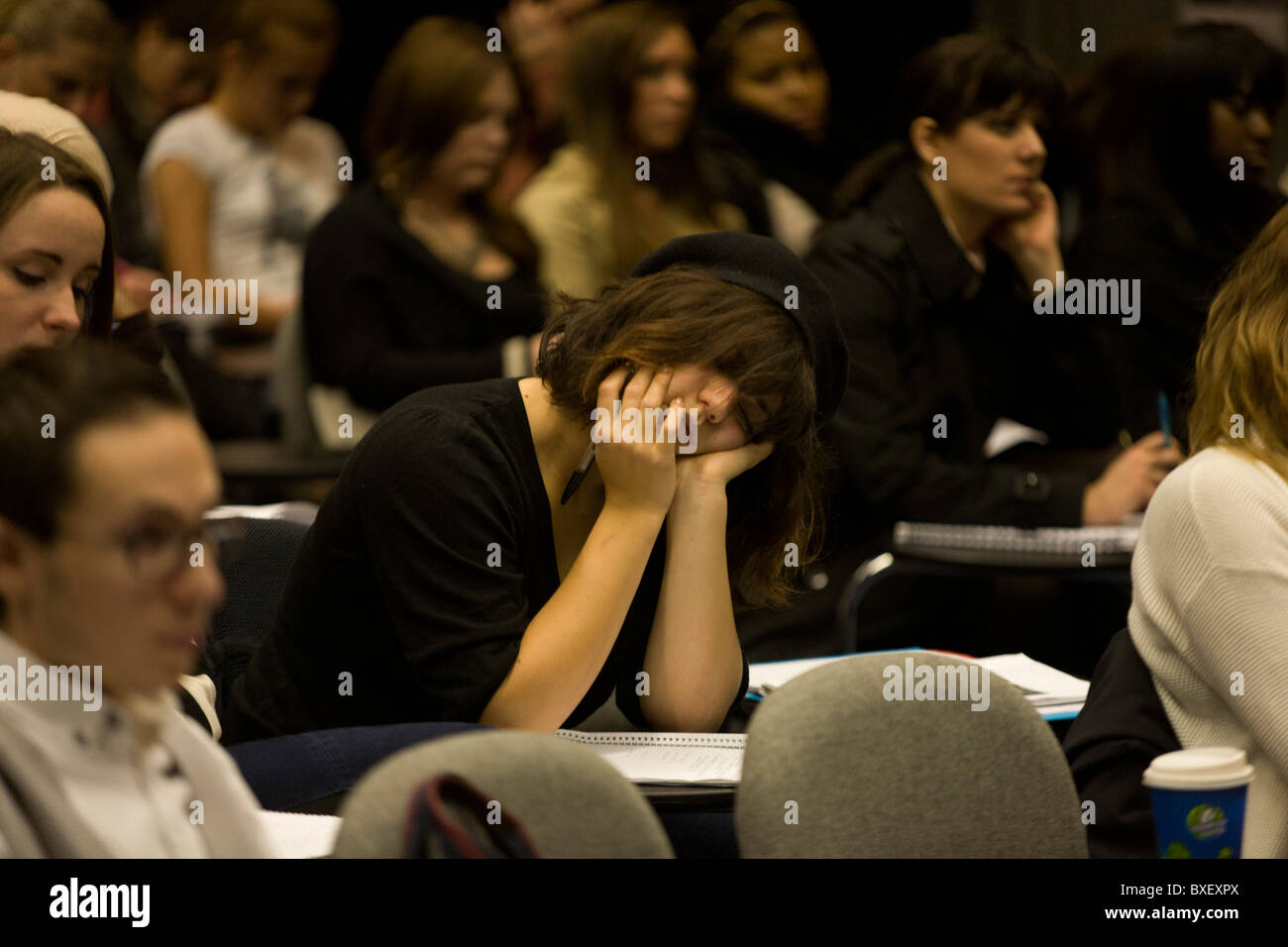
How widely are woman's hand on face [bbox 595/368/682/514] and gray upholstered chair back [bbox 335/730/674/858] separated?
656mm

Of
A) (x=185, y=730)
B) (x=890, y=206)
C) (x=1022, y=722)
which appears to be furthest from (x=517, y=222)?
(x=185, y=730)

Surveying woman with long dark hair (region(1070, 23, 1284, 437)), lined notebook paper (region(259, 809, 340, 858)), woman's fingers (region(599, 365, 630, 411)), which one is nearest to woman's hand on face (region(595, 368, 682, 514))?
woman's fingers (region(599, 365, 630, 411))

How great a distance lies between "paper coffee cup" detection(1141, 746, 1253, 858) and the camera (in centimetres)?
170

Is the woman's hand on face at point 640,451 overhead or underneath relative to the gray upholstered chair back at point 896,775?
overhead

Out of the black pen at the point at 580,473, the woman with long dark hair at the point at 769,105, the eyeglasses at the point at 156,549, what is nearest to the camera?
the eyeglasses at the point at 156,549

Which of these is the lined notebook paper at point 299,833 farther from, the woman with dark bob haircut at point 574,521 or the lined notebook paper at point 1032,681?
the lined notebook paper at point 1032,681

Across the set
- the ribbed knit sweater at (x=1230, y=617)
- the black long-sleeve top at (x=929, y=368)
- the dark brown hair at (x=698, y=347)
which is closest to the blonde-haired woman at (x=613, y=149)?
the black long-sleeve top at (x=929, y=368)

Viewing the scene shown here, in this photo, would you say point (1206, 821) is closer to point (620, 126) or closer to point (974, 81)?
point (974, 81)

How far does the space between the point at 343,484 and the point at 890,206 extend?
6.69 ft

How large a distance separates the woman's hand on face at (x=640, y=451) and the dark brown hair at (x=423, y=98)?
2188mm

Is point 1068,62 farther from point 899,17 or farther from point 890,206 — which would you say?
point 890,206

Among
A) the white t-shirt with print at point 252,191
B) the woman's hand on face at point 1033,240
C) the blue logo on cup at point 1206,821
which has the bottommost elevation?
the blue logo on cup at point 1206,821

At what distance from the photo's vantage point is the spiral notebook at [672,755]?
71.9 inches

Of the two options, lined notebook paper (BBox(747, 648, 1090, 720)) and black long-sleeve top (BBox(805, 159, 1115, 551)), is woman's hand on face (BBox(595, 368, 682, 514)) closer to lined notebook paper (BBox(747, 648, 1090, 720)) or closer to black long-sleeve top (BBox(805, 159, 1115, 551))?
lined notebook paper (BBox(747, 648, 1090, 720))
